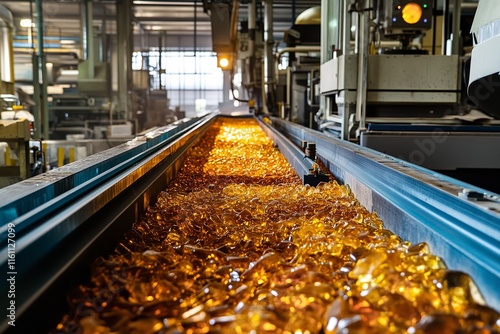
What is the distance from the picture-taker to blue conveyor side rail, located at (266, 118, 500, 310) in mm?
844

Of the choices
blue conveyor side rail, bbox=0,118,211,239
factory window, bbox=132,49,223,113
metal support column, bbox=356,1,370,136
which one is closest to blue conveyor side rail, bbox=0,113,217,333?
blue conveyor side rail, bbox=0,118,211,239

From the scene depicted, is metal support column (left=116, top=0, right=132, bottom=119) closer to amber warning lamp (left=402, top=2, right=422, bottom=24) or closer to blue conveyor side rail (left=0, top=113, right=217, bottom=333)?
amber warning lamp (left=402, top=2, right=422, bottom=24)

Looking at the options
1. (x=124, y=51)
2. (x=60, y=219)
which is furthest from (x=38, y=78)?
(x=60, y=219)

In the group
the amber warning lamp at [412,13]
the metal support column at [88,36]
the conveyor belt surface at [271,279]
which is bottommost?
the conveyor belt surface at [271,279]

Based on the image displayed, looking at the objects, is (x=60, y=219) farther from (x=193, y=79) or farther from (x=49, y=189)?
(x=193, y=79)

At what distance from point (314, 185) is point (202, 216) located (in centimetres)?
69

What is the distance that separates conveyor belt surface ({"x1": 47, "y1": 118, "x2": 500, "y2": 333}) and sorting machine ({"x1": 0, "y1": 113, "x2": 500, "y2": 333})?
39 mm

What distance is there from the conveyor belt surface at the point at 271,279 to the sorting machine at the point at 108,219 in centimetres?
4

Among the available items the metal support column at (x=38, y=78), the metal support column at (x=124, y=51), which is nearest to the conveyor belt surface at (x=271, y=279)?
the metal support column at (x=38, y=78)

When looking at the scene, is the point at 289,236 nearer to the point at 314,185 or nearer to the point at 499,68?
the point at 314,185

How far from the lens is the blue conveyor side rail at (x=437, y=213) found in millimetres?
844

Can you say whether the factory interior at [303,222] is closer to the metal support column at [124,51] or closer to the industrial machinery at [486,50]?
the industrial machinery at [486,50]

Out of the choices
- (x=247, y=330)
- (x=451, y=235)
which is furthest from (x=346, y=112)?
(x=247, y=330)

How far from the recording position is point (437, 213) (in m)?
1.10
